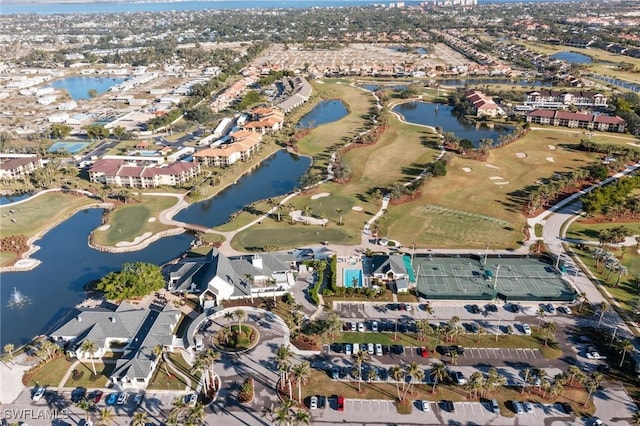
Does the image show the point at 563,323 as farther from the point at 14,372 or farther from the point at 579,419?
the point at 14,372

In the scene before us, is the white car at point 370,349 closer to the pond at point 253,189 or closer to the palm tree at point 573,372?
the palm tree at point 573,372

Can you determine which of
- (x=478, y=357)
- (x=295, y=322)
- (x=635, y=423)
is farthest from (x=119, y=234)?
(x=635, y=423)

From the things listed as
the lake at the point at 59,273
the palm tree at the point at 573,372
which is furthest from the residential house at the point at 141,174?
the palm tree at the point at 573,372

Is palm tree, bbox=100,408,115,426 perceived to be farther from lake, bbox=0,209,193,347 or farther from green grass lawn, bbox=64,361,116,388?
lake, bbox=0,209,193,347

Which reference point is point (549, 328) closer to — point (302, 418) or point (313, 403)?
point (313, 403)

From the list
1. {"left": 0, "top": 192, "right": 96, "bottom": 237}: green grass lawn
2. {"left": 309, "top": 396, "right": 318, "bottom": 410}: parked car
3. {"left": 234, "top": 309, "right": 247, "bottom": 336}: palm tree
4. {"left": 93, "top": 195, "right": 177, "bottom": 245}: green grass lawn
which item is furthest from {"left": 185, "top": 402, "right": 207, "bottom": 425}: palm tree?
{"left": 0, "top": 192, "right": 96, "bottom": 237}: green grass lawn

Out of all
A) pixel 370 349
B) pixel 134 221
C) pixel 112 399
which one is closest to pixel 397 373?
pixel 370 349
